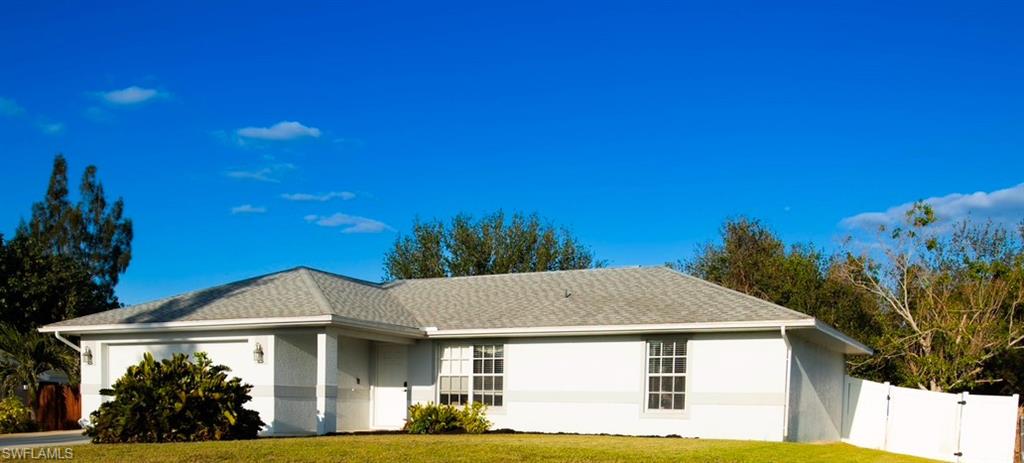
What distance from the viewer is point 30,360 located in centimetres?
2564

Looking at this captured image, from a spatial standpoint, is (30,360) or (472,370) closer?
(472,370)

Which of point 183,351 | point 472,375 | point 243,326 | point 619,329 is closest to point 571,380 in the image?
point 619,329

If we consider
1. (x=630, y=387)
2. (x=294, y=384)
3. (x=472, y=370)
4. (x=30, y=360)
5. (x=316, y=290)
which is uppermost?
(x=316, y=290)

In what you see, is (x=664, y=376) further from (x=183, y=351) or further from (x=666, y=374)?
(x=183, y=351)

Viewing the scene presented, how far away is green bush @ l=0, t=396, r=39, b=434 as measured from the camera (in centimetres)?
2373

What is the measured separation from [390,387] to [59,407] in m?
9.19

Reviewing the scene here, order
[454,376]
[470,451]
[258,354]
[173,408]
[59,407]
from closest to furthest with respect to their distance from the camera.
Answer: [470,451]
[173,408]
[258,354]
[454,376]
[59,407]

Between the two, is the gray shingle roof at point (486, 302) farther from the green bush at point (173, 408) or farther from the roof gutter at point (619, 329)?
the green bush at point (173, 408)

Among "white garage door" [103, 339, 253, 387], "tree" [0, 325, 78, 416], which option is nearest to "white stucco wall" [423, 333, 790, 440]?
"white garage door" [103, 339, 253, 387]

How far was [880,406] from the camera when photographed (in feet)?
74.4

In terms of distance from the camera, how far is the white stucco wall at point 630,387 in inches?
771

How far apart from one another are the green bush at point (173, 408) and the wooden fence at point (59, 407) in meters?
8.29

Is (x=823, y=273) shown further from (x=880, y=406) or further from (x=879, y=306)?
(x=880, y=406)

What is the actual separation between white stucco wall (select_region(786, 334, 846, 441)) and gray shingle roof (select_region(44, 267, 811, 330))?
5.02 feet
